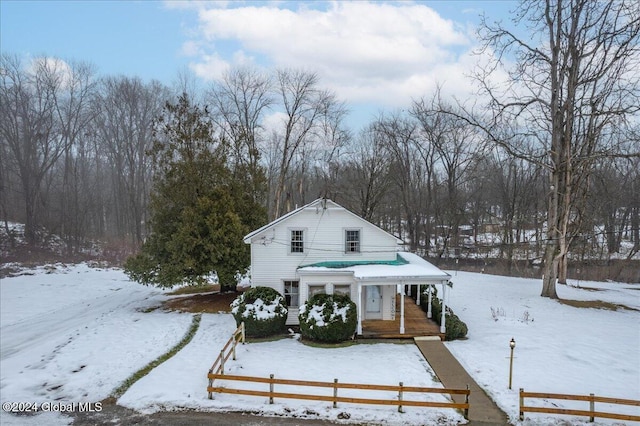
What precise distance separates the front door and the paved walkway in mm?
2632

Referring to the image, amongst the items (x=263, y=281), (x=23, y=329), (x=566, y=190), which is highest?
(x=566, y=190)

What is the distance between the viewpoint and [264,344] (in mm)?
15555

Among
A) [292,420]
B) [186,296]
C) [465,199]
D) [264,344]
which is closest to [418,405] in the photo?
[292,420]

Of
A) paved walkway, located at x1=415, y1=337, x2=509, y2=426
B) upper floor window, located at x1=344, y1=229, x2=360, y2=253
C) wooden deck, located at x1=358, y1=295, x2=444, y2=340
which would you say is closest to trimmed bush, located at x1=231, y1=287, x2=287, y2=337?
wooden deck, located at x1=358, y1=295, x2=444, y2=340

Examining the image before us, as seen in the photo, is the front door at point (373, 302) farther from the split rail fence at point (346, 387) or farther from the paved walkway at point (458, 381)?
the split rail fence at point (346, 387)

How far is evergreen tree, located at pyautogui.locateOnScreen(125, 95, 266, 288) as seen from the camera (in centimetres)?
2089

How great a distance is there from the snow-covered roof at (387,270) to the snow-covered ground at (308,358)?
2.72 m

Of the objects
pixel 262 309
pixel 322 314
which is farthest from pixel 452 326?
pixel 262 309

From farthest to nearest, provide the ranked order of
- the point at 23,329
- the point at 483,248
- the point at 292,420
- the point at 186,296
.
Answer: the point at 483,248
the point at 186,296
the point at 23,329
the point at 292,420

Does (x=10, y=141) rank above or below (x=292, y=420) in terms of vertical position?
above

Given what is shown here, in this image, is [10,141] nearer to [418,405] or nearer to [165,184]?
[165,184]

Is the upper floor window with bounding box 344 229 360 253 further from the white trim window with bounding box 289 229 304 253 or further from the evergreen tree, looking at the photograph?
the evergreen tree

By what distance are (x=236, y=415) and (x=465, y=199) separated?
152 feet

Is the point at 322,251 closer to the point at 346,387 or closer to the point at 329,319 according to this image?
the point at 329,319
